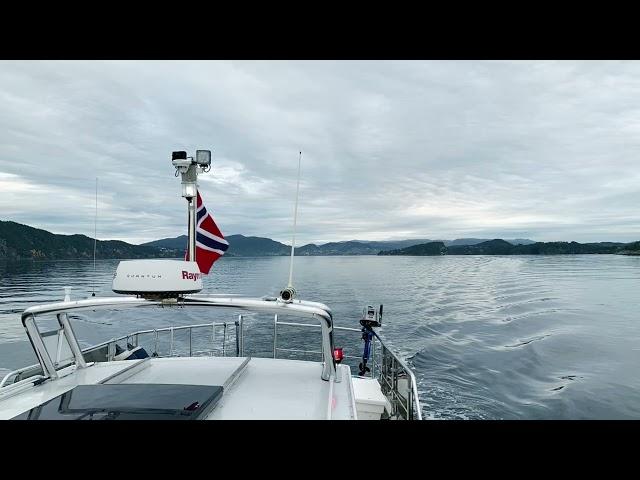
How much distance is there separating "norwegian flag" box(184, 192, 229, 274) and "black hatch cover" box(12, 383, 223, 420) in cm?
182

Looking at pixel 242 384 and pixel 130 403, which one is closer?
pixel 130 403

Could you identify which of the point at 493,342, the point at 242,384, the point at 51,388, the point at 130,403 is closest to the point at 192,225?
the point at 242,384

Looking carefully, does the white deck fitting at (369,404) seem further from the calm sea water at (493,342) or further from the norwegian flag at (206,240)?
the calm sea water at (493,342)

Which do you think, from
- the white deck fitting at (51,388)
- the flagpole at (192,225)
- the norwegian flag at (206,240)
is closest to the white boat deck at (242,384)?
the white deck fitting at (51,388)

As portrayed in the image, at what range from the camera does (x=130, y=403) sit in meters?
3.30

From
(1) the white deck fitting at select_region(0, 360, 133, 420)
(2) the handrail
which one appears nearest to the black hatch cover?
(1) the white deck fitting at select_region(0, 360, 133, 420)

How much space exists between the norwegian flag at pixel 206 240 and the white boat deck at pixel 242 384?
1371mm

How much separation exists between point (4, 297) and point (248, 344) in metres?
29.7

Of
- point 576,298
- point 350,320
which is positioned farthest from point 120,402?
point 576,298

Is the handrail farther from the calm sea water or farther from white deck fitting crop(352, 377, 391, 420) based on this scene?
the calm sea water

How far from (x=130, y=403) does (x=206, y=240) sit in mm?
2446

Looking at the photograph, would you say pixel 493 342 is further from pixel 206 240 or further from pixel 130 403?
pixel 130 403
